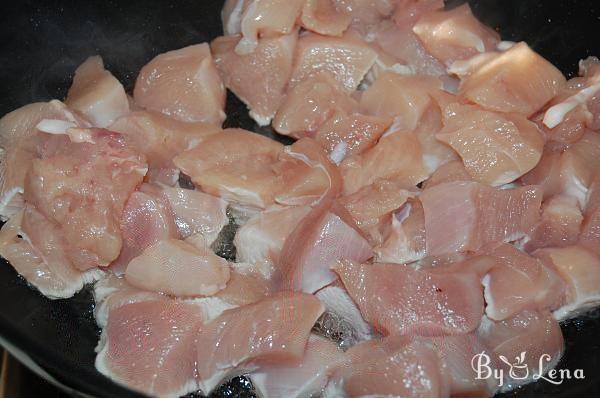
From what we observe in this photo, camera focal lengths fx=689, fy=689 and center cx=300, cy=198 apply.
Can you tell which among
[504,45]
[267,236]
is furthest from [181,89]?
[504,45]

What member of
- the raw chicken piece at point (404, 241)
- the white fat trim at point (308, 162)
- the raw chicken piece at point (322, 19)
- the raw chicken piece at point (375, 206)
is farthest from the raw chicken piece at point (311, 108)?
the raw chicken piece at point (404, 241)

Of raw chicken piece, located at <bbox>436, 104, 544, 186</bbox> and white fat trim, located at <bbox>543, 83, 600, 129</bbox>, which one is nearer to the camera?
raw chicken piece, located at <bbox>436, 104, 544, 186</bbox>

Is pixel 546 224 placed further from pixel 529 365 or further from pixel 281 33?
pixel 281 33

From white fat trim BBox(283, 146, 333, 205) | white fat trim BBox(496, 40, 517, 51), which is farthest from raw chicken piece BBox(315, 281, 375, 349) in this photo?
white fat trim BBox(496, 40, 517, 51)

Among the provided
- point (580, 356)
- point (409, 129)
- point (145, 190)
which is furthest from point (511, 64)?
point (145, 190)

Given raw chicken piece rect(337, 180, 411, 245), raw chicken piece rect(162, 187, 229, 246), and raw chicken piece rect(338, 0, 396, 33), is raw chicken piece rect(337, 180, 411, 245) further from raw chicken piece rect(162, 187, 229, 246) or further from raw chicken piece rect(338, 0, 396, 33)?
raw chicken piece rect(338, 0, 396, 33)

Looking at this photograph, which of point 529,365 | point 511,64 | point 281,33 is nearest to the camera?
point 529,365

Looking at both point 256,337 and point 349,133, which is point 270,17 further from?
point 256,337
